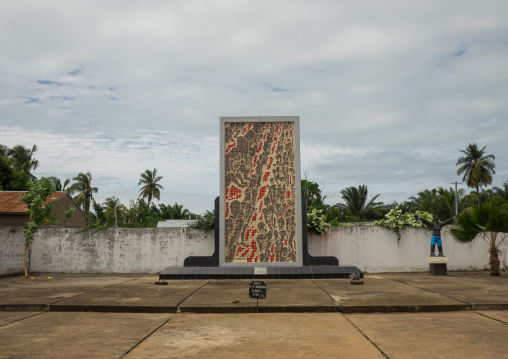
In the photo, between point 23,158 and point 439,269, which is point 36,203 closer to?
point 439,269

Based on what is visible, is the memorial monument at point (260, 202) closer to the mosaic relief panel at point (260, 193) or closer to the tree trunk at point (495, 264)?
the mosaic relief panel at point (260, 193)

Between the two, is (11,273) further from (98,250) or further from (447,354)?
(447,354)

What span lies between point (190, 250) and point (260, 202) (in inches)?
121

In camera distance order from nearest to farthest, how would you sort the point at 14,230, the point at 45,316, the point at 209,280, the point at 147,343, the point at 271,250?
the point at 147,343 → the point at 45,316 → the point at 209,280 → the point at 271,250 → the point at 14,230

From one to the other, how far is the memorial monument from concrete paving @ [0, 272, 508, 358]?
4.18m

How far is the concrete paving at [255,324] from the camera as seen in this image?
14.5 ft

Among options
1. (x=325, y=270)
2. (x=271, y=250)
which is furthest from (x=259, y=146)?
(x=325, y=270)

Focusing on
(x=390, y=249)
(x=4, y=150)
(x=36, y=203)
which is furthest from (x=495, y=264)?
(x=4, y=150)

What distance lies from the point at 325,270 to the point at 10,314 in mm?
8183

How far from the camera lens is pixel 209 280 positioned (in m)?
11.9

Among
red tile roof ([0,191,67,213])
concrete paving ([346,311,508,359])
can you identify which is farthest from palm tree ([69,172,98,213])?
concrete paving ([346,311,508,359])

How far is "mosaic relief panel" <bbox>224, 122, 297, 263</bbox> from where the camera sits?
13.1 metres

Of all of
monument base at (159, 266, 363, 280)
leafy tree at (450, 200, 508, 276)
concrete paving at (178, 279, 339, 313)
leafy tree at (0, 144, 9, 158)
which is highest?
leafy tree at (0, 144, 9, 158)

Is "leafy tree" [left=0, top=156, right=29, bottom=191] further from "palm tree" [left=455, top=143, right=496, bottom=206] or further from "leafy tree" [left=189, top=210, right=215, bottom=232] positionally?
"palm tree" [left=455, top=143, right=496, bottom=206]
